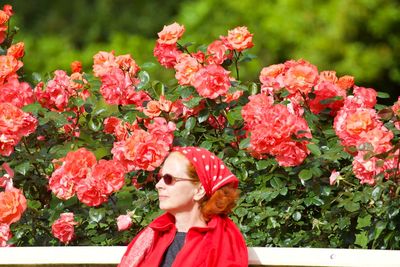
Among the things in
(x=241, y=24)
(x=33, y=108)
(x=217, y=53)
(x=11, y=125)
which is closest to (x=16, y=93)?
(x=33, y=108)

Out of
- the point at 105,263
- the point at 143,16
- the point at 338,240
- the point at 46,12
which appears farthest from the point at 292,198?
the point at 46,12

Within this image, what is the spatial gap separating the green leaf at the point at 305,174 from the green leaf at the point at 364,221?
222 millimetres

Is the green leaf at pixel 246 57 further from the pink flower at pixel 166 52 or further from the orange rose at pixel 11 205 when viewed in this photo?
the orange rose at pixel 11 205

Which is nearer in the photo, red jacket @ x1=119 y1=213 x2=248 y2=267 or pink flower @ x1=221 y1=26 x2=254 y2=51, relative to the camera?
red jacket @ x1=119 y1=213 x2=248 y2=267

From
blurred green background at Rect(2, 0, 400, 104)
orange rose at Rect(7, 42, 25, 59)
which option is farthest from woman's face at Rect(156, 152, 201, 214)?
blurred green background at Rect(2, 0, 400, 104)

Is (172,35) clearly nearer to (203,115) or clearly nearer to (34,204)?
(203,115)

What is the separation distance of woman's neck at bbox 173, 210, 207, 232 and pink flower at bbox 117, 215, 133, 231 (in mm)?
570

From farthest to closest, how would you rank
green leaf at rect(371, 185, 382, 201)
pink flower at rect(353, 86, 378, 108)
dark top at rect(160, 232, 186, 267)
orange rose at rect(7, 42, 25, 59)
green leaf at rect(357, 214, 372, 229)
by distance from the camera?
orange rose at rect(7, 42, 25, 59)
pink flower at rect(353, 86, 378, 108)
green leaf at rect(357, 214, 372, 229)
green leaf at rect(371, 185, 382, 201)
dark top at rect(160, 232, 186, 267)

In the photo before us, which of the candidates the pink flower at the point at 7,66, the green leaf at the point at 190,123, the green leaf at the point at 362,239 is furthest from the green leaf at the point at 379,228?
the pink flower at the point at 7,66

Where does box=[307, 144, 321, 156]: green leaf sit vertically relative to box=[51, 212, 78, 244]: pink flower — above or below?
above

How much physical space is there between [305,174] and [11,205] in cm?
103

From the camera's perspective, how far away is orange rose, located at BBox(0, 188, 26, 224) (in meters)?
3.76

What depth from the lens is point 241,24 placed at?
9.21 m

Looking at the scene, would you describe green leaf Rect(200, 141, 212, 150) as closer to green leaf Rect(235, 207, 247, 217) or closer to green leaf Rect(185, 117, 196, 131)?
green leaf Rect(185, 117, 196, 131)
